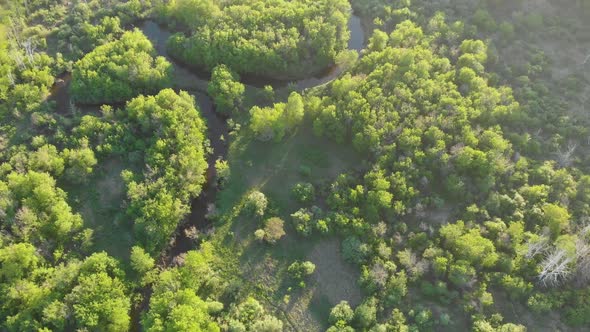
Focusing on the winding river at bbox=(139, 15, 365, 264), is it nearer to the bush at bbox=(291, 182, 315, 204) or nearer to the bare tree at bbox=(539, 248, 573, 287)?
the bush at bbox=(291, 182, 315, 204)

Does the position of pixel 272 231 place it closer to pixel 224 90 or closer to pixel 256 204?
pixel 256 204

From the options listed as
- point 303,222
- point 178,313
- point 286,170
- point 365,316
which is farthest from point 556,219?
point 178,313

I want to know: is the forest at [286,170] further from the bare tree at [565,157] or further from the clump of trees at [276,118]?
the bare tree at [565,157]

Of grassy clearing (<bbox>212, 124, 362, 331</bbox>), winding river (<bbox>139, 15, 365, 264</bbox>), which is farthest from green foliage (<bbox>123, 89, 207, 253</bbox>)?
grassy clearing (<bbox>212, 124, 362, 331</bbox>)

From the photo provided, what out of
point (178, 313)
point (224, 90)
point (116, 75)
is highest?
point (116, 75)

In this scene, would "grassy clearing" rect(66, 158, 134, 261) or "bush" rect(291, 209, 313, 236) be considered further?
"bush" rect(291, 209, 313, 236)

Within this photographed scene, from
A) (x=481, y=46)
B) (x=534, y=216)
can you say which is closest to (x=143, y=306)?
(x=534, y=216)

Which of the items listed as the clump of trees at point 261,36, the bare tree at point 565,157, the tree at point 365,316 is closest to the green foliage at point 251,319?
the tree at point 365,316
